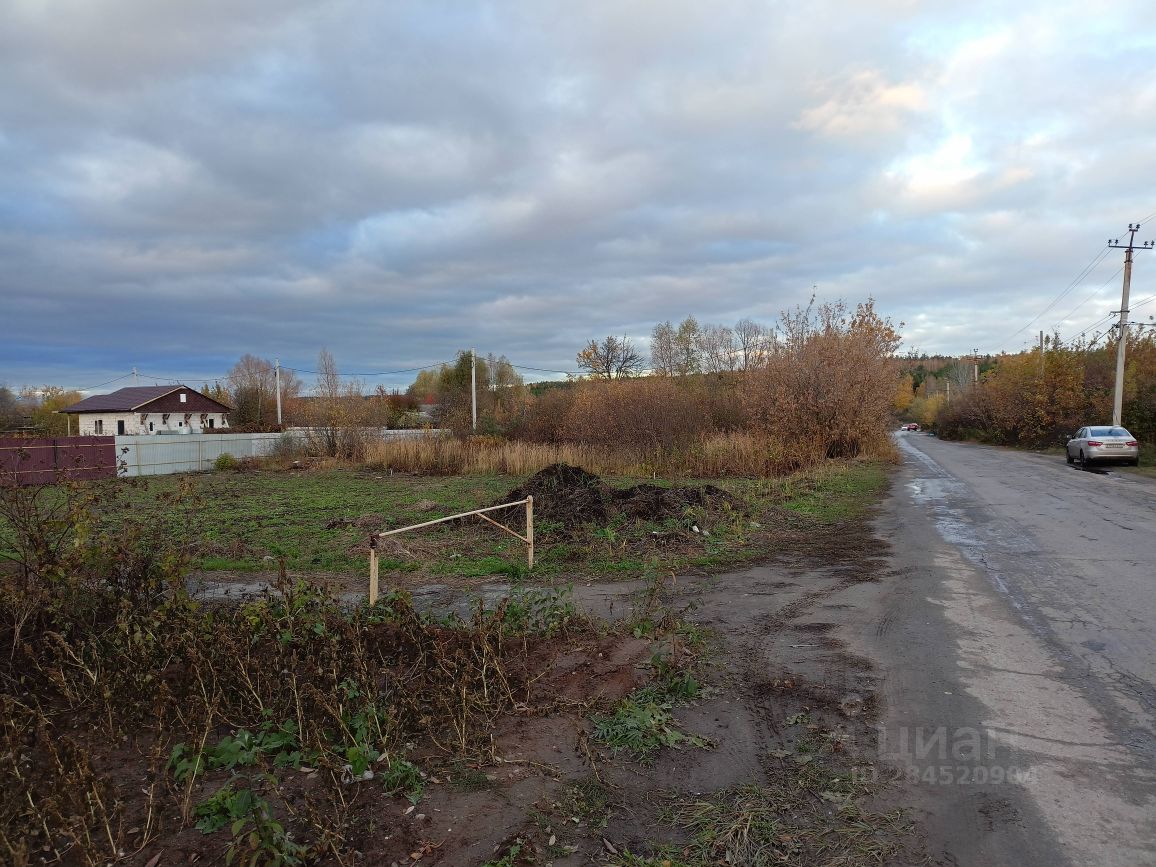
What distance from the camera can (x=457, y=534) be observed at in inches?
472

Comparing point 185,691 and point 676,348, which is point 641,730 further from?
point 676,348

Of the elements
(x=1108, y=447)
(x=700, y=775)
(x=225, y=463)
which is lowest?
(x=225, y=463)

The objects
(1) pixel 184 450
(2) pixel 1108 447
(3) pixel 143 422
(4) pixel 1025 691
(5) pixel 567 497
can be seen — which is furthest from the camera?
(3) pixel 143 422

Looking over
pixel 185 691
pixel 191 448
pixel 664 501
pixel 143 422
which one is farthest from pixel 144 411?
pixel 185 691

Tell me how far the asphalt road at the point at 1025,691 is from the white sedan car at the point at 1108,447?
16442 millimetres

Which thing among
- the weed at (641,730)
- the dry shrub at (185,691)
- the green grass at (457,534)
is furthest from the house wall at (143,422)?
the weed at (641,730)

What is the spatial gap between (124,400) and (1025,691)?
6408 cm

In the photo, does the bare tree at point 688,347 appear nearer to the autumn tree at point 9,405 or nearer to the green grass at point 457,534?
the green grass at point 457,534

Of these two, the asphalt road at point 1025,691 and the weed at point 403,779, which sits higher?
the weed at point 403,779

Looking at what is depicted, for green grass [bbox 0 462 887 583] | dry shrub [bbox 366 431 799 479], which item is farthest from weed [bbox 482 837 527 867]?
dry shrub [bbox 366 431 799 479]

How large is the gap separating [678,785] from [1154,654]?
4.40 metres

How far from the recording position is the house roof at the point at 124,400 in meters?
53.4

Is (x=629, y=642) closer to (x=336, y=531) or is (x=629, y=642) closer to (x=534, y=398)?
(x=336, y=531)

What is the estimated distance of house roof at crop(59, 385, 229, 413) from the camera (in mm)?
53406
